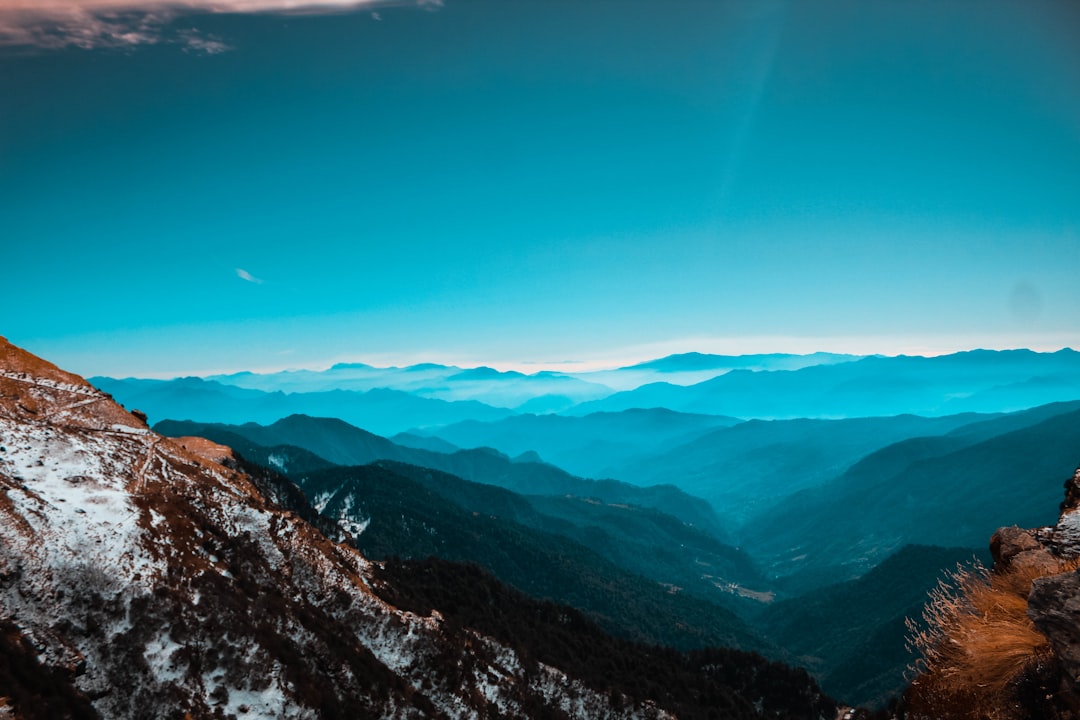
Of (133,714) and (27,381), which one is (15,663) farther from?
(27,381)

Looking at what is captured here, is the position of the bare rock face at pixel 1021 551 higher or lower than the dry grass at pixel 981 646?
higher

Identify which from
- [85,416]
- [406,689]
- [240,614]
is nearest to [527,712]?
[406,689]

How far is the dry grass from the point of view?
1263 cm

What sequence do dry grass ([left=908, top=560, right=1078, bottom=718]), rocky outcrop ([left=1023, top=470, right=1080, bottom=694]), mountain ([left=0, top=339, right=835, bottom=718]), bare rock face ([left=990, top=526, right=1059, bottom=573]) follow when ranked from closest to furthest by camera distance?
rocky outcrop ([left=1023, top=470, right=1080, bottom=694]) → dry grass ([left=908, top=560, right=1078, bottom=718]) → bare rock face ([left=990, top=526, right=1059, bottom=573]) → mountain ([left=0, top=339, right=835, bottom=718])

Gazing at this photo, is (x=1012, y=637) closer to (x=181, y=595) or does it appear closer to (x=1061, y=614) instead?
(x=1061, y=614)

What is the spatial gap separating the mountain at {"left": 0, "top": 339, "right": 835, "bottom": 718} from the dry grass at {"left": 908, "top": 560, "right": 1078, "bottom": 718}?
4287 cm

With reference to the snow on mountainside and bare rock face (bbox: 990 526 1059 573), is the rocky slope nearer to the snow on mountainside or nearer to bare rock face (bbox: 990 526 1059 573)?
bare rock face (bbox: 990 526 1059 573)

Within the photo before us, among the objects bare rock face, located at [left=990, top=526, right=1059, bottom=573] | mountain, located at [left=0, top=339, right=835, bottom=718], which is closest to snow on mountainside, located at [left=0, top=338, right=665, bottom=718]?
mountain, located at [left=0, top=339, right=835, bottom=718]

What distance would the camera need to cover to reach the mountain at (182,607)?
4103 cm

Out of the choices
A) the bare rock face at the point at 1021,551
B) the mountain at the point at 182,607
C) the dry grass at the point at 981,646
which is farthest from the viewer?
the mountain at the point at 182,607

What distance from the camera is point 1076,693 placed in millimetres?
11250

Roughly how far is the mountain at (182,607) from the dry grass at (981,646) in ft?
141

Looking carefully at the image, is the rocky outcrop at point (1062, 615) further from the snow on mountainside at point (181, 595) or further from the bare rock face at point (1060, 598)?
the snow on mountainside at point (181, 595)

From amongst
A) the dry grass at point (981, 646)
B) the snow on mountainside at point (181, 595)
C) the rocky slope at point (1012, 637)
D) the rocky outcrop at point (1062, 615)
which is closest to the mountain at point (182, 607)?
the snow on mountainside at point (181, 595)
